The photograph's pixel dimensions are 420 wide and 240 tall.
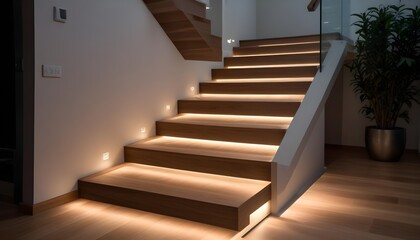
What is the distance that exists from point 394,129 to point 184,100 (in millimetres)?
2883

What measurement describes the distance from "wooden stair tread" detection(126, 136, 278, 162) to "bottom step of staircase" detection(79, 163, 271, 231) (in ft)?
0.63

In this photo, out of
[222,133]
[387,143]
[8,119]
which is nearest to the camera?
[8,119]

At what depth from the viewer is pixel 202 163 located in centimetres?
320

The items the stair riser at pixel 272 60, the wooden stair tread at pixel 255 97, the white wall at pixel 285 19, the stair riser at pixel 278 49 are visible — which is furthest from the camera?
the white wall at pixel 285 19

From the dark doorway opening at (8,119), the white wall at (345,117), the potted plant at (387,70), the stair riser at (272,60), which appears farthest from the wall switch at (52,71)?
the white wall at (345,117)

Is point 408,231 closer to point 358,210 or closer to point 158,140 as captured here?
point 358,210

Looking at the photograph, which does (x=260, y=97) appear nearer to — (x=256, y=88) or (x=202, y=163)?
(x=256, y=88)

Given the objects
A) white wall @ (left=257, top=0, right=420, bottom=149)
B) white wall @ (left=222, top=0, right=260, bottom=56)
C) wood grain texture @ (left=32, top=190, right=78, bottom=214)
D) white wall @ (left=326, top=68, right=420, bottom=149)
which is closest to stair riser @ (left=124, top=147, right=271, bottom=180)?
wood grain texture @ (left=32, top=190, right=78, bottom=214)

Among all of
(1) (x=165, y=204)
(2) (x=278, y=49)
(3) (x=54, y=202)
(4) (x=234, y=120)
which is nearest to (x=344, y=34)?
(2) (x=278, y=49)

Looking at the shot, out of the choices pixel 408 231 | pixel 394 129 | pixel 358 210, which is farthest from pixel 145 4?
pixel 394 129

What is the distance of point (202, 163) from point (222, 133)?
515 millimetres

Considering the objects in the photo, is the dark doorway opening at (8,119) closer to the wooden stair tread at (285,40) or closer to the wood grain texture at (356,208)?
the wood grain texture at (356,208)

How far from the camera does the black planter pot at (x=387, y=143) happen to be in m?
4.83

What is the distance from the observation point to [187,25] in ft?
12.8
